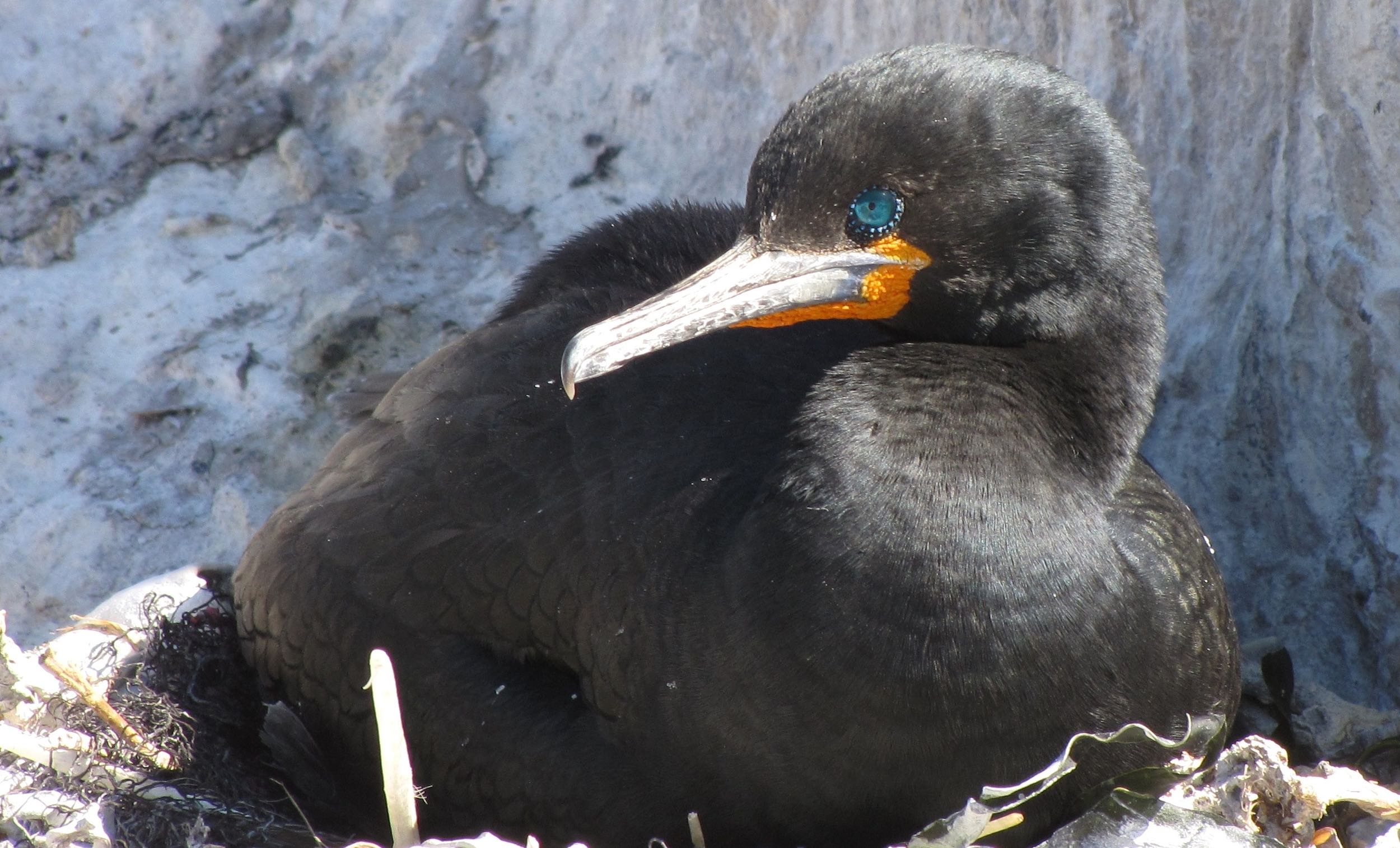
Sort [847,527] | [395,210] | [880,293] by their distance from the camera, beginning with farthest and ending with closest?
1. [395,210]
2. [880,293]
3. [847,527]

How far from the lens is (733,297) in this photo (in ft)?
7.36

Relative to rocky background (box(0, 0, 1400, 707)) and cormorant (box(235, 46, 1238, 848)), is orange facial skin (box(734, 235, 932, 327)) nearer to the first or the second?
cormorant (box(235, 46, 1238, 848))

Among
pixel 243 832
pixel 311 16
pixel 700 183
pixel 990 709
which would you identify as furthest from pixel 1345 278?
pixel 311 16

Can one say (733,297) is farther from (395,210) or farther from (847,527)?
(395,210)

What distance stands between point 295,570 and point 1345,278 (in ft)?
7.01

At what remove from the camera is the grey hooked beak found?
218cm

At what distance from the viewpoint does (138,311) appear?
3.87 meters

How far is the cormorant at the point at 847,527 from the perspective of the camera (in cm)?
219

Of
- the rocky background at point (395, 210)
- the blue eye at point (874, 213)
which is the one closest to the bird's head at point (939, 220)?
the blue eye at point (874, 213)

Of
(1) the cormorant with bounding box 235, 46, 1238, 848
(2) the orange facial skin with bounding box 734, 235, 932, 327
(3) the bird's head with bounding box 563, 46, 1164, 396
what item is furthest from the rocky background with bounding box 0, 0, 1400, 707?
(2) the orange facial skin with bounding box 734, 235, 932, 327

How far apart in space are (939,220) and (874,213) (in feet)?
0.32

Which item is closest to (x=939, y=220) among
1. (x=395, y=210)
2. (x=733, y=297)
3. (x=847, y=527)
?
(x=733, y=297)

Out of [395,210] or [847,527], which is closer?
[847,527]

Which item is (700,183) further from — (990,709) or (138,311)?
(990,709)
